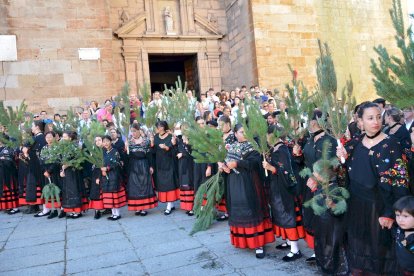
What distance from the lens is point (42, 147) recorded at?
7844 millimetres

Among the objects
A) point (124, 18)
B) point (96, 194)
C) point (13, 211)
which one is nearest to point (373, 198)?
point (96, 194)

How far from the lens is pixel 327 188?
10.2 feet

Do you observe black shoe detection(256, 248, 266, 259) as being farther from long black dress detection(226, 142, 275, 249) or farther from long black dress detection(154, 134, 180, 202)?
long black dress detection(154, 134, 180, 202)

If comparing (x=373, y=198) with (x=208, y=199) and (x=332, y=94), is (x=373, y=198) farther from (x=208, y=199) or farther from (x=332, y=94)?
(x=208, y=199)

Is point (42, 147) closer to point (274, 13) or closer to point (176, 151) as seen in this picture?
point (176, 151)

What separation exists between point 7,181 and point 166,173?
12.9 ft

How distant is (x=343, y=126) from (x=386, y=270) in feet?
3.84

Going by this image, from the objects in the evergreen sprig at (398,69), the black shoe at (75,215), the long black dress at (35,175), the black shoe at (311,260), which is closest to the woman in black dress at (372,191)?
the evergreen sprig at (398,69)

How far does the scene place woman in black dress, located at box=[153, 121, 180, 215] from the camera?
23.3 feet

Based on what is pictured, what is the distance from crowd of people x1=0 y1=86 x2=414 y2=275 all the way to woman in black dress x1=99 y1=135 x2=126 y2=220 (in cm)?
2

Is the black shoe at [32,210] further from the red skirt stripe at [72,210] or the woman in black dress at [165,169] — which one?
the woman in black dress at [165,169]

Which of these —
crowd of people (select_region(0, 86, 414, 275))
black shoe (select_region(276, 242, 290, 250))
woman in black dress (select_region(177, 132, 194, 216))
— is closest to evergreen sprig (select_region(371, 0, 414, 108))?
crowd of people (select_region(0, 86, 414, 275))

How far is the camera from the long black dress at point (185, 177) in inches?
268

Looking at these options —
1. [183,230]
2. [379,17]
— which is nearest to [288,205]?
[183,230]
